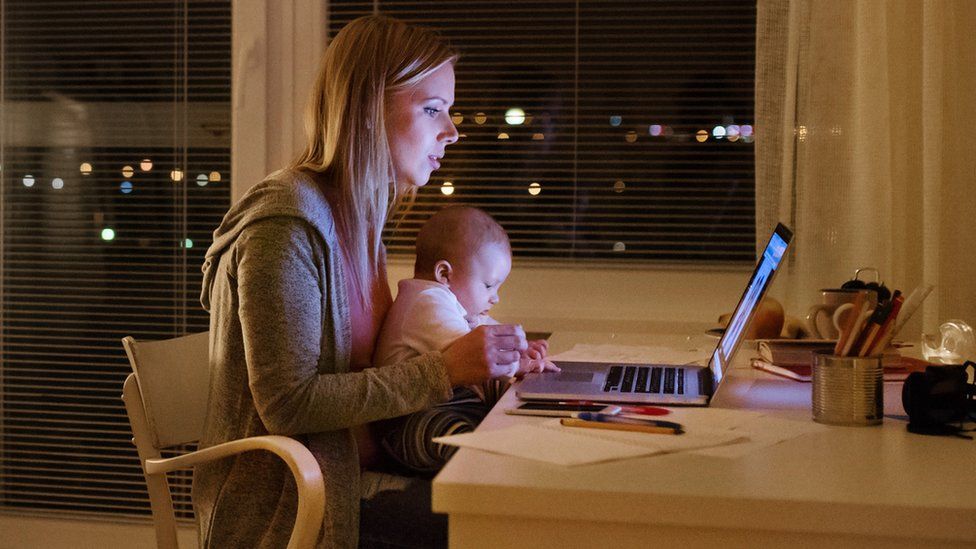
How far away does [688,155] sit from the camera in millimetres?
2871

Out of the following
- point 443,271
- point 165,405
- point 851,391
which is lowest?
point 165,405

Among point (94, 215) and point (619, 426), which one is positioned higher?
point (94, 215)

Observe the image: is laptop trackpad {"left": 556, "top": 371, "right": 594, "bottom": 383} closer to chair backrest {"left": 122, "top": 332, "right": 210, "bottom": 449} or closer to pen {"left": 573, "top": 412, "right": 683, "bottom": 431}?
pen {"left": 573, "top": 412, "right": 683, "bottom": 431}

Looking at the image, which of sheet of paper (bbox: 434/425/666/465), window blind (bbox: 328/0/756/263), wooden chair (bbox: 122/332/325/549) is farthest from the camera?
window blind (bbox: 328/0/756/263)

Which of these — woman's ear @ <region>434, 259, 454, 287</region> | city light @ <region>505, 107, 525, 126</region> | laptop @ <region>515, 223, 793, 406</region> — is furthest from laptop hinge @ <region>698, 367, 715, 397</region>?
city light @ <region>505, 107, 525, 126</region>

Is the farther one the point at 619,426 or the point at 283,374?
the point at 283,374

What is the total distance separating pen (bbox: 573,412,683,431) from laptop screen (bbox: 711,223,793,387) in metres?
0.27

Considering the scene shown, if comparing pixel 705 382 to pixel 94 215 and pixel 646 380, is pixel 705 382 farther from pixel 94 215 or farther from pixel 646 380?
pixel 94 215

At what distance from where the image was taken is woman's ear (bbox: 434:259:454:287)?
77.1 inches

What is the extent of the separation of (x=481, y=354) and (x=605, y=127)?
1.56 metres

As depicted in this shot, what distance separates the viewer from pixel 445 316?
5.61ft

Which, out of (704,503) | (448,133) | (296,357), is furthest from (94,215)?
(704,503)

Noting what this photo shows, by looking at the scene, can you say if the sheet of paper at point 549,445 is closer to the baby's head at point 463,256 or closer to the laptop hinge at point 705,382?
the laptop hinge at point 705,382

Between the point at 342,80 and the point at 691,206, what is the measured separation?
1.49 metres
